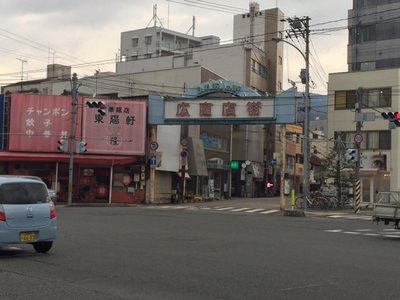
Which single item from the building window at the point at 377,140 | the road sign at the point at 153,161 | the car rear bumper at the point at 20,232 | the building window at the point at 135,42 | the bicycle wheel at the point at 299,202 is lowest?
the bicycle wheel at the point at 299,202

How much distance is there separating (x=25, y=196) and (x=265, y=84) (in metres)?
59.1

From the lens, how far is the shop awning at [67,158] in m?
36.7

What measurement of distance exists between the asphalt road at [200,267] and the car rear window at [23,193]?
1.25 meters

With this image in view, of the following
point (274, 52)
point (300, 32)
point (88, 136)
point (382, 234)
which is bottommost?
point (382, 234)

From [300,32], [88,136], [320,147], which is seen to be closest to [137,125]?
[88,136]

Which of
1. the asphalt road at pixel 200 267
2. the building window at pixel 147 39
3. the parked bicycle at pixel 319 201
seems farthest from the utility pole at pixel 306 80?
the building window at pixel 147 39

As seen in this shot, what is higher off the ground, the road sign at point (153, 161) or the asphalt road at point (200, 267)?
the road sign at point (153, 161)

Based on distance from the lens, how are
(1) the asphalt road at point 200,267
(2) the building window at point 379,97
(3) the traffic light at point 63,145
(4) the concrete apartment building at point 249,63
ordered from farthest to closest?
(4) the concrete apartment building at point 249,63, (2) the building window at point 379,97, (3) the traffic light at point 63,145, (1) the asphalt road at point 200,267

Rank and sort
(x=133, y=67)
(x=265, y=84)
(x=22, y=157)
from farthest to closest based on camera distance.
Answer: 1. (x=133, y=67)
2. (x=265, y=84)
3. (x=22, y=157)

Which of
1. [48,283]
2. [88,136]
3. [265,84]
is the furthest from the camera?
[265,84]

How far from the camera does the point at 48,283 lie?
8.73m

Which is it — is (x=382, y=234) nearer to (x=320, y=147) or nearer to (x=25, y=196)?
(x=25, y=196)

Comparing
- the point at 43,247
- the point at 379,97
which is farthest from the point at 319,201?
the point at 43,247

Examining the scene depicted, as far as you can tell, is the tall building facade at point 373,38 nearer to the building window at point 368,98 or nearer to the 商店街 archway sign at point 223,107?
the building window at point 368,98
